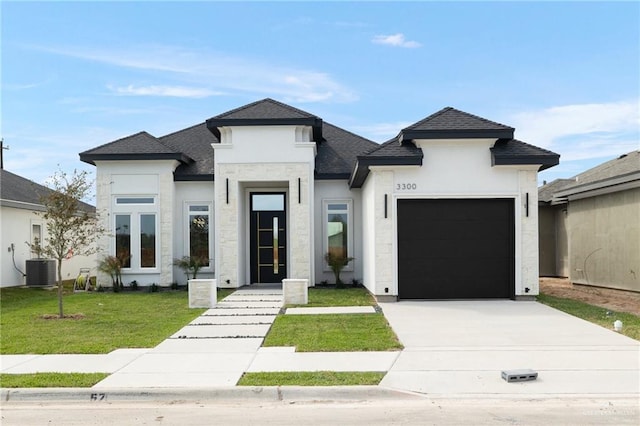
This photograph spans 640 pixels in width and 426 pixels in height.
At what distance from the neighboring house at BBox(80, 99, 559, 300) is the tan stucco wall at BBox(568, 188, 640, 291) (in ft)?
12.2

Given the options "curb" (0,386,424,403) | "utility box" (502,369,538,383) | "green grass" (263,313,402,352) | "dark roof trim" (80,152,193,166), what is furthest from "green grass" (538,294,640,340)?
"dark roof trim" (80,152,193,166)

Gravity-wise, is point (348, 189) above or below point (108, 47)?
below

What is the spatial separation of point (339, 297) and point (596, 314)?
6.26m

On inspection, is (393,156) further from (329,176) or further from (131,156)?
(131,156)

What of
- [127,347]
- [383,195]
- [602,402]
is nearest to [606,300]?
[383,195]

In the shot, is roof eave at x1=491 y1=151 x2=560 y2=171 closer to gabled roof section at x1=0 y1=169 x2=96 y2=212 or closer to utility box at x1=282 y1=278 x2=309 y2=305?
utility box at x1=282 y1=278 x2=309 y2=305

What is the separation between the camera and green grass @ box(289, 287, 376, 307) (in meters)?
13.9

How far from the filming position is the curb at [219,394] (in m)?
6.34

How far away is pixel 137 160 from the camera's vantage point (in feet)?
60.2

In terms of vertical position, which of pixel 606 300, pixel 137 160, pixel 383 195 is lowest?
pixel 606 300

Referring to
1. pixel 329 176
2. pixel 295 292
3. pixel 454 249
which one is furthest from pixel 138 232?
pixel 454 249

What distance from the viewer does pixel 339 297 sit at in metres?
15.2

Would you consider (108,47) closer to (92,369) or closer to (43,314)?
(43,314)

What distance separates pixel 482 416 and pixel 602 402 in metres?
1.52
